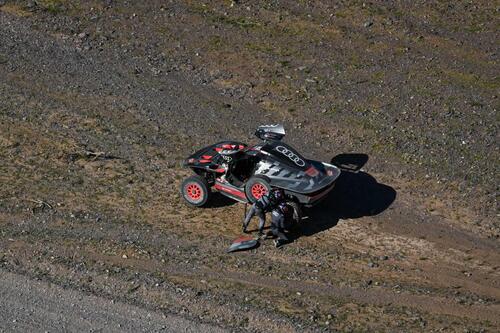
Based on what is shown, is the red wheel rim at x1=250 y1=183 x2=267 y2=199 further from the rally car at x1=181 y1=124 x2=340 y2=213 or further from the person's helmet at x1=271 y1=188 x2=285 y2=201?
the person's helmet at x1=271 y1=188 x2=285 y2=201

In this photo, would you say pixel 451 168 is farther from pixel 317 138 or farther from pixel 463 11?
pixel 463 11

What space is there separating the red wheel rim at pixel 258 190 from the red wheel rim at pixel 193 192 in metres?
1.47

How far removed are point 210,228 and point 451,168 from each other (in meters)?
7.71

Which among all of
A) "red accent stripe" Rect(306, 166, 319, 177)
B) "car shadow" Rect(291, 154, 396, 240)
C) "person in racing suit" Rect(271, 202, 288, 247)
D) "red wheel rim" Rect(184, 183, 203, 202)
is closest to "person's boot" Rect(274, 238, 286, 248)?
"person in racing suit" Rect(271, 202, 288, 247)

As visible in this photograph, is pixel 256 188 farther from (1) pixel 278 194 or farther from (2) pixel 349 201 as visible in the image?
(2) pixel 349 201

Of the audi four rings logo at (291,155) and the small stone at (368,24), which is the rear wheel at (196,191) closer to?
the audi four rings logo at (291,155)

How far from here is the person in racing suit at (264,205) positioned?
66.3ft

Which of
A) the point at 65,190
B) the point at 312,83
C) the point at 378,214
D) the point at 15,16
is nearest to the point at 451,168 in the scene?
the point at 378,214

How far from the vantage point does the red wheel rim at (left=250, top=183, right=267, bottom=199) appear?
823 inches

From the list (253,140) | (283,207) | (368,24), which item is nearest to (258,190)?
(283,207)

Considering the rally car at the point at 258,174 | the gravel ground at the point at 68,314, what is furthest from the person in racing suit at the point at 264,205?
the gravel ground at the point at 68,314

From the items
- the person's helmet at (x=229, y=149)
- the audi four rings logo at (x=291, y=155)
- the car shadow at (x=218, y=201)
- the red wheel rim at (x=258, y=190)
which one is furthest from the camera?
the car shadow at (x=218, y=201)

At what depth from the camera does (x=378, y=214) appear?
21859 mm

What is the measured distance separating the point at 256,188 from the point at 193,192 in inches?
71.9
